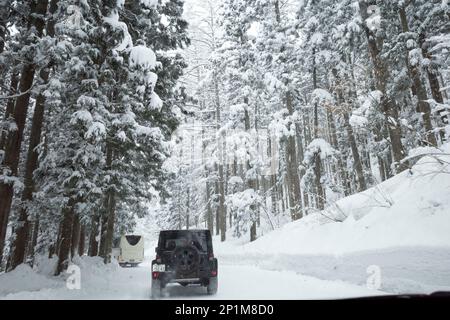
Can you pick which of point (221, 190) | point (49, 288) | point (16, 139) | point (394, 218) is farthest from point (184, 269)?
point (221, 190)

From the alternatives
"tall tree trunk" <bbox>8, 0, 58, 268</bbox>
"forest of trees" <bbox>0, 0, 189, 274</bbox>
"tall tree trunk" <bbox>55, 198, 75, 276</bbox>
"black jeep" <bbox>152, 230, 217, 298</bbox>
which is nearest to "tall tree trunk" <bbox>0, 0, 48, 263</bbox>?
"forest of trees" <bbox>0, 0, 189, 274</bbox>

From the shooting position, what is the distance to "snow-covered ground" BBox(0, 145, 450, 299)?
7.69 metres

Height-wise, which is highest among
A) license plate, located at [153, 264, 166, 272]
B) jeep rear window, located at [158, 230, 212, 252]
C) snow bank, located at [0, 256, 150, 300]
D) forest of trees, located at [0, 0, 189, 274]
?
forest of trees, located at [0, 0, 189, 274]

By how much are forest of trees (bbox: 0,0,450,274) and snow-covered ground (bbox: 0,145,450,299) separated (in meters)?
1.33

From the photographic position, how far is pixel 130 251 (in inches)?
1167

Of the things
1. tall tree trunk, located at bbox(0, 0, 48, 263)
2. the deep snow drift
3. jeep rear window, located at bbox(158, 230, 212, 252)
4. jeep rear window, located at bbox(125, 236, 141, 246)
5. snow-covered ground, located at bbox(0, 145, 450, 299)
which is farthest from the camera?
jeep rear window, located at bbox(125, 236, 141, 246)

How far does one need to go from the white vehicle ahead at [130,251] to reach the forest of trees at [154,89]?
1938 mm

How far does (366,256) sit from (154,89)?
420 inches

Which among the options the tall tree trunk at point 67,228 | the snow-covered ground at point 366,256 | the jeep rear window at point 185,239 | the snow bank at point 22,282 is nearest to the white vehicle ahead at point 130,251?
the snow-covered ground at point 366,256

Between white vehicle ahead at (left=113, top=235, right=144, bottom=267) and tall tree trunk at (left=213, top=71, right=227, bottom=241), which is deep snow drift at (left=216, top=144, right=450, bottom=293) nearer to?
tall tree trunk at (left=213, top=71, right=227, bottom=241)
